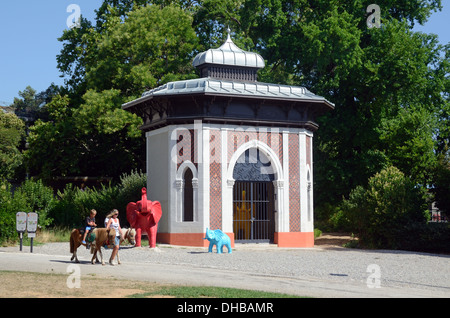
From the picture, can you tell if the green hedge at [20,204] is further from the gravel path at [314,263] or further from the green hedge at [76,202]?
the gravel path at [314,263]

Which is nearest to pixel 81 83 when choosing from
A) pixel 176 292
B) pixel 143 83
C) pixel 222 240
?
pixel 143 83

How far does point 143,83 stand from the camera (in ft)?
107

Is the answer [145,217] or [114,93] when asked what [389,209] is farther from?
[114,93]

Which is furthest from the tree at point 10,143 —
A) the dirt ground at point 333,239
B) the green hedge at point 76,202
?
the dirt ground at point 333,239

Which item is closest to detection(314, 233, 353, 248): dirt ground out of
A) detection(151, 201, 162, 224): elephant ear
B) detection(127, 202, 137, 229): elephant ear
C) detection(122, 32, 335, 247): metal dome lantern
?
detection(122, 32, 335, 247): metal dome lantern

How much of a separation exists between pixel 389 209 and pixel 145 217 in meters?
10.2

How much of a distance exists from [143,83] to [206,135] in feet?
30.4

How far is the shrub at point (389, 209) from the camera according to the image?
2528cm

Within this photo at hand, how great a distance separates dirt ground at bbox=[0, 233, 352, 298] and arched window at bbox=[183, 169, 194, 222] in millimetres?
11685

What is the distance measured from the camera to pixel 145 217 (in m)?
22.9

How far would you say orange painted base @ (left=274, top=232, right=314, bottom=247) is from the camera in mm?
25547

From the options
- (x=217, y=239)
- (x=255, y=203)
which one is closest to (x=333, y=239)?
(x=255, y=203)

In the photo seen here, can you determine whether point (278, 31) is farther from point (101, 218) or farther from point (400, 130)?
point (101, 218)

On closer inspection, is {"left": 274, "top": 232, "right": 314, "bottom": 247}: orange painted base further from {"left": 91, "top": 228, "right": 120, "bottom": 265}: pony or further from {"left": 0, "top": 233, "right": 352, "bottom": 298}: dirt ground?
{"left": 0, "top": 233, "right": 352, "bottom": 298}: dirt ground
